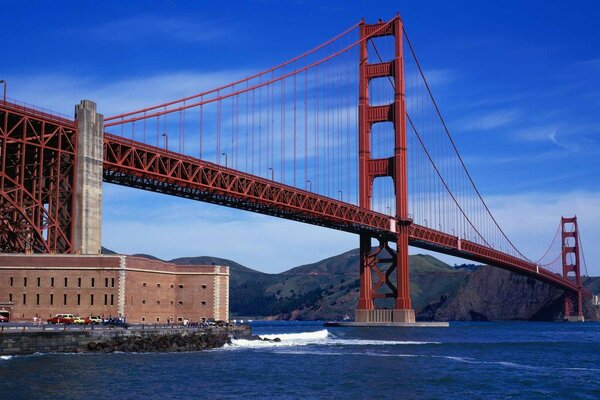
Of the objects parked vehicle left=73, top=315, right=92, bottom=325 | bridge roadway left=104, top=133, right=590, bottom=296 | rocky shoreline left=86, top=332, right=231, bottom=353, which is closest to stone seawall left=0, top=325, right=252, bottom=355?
rocky shoreline left=86, top=332, right=231, bottom=353

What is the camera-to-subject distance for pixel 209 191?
273ft

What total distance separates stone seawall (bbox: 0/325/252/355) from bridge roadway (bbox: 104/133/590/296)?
59.2 ft

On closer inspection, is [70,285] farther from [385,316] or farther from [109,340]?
[385,316]

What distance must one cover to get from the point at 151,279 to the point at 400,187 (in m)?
47.9

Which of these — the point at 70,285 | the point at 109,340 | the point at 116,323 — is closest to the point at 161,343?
the point at 116,323

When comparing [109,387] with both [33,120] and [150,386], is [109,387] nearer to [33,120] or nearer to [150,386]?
[150,386]

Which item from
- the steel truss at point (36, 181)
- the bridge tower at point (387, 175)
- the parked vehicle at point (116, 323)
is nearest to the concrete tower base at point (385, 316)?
the bridge tower at point (387, 175)

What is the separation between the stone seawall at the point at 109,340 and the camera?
4878cm

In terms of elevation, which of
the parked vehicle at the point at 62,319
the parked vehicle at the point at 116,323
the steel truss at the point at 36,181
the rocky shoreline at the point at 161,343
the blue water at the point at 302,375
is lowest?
the blue water at the point at 302,375

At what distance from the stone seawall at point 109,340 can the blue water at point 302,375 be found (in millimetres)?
1188

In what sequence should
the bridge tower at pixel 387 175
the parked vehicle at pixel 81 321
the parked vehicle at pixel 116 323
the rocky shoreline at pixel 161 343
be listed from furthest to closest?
the bridge tower at pixel 387 175, the parked vehicle at pixel 81 321, the parked vehicle at pixel 116 323, the rocky shoreline at pixel 161 343

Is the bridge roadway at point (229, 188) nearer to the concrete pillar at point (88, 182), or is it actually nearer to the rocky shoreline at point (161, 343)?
the concrete pillar at point (88, 182)

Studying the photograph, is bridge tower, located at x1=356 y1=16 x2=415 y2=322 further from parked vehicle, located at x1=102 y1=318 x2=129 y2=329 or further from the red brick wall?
parked vehicle, located at x1=102 y1=318 x2=129 y2=329

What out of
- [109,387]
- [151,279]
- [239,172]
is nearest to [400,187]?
[239,172]
